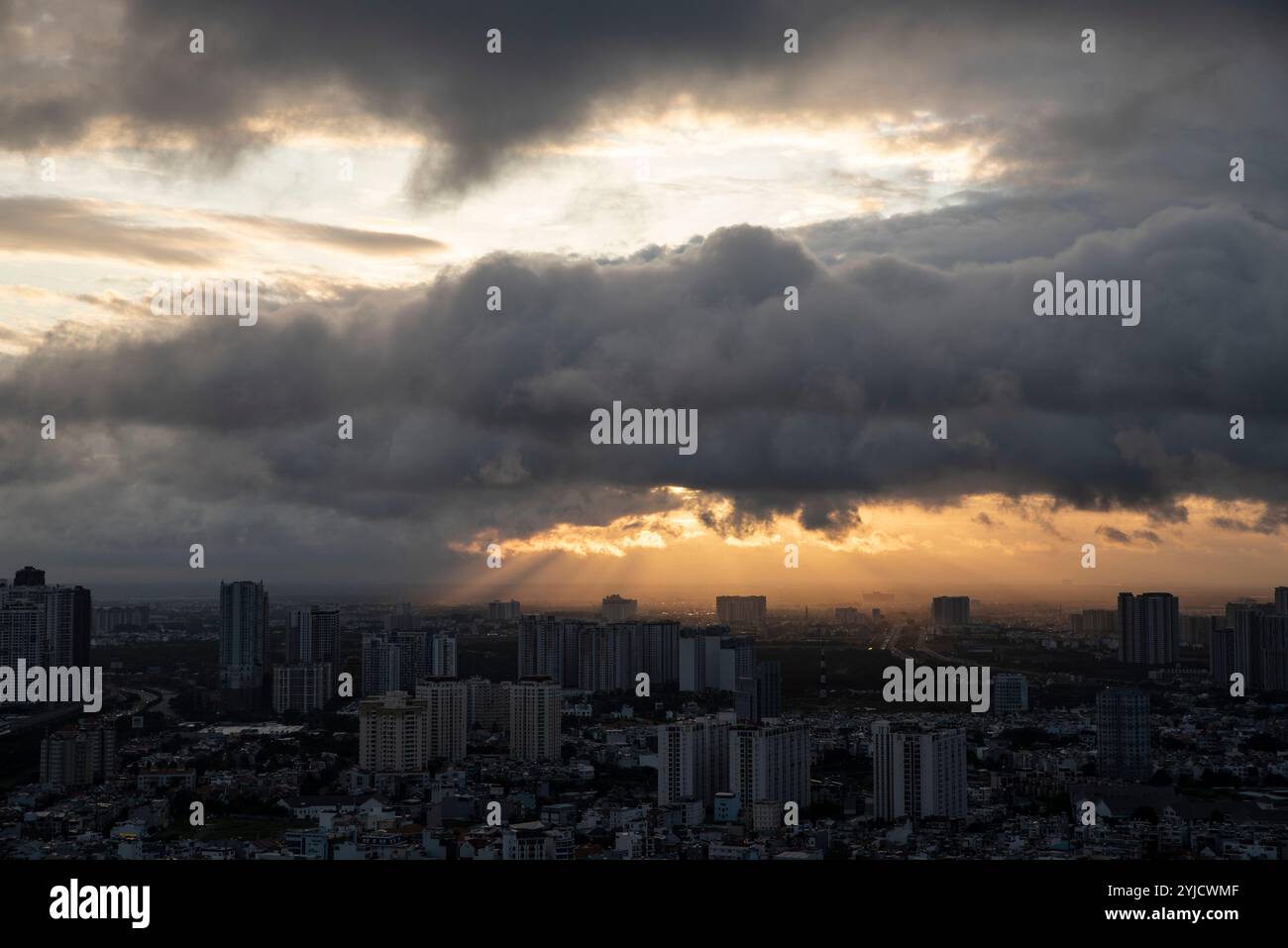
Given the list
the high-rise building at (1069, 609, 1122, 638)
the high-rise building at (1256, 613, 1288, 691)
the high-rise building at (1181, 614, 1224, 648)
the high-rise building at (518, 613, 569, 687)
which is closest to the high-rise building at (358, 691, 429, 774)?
the high-rise building at (518, 613, 569, 687)

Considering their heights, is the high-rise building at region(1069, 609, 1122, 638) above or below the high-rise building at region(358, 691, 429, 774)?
above

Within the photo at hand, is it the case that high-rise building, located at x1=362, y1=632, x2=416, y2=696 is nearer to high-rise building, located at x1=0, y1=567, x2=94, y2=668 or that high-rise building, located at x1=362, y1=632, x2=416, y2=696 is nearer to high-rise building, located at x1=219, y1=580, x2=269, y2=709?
high-rise building, located at x1=219, y1=580, x2=269, y2=709

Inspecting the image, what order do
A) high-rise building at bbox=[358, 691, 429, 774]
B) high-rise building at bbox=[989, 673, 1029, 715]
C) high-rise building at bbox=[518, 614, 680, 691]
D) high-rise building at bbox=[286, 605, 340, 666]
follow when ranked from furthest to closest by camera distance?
high-rise building at bbox=[286, 605, 340, 666] → high-rise building at bbox=[518, 614, 680, 691] → high-rise building at bbox=[989, 673, 1029, 715] → high-rise building at bbox=[358, 691, 429, 774]

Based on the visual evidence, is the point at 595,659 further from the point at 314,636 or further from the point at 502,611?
the point at 314,636

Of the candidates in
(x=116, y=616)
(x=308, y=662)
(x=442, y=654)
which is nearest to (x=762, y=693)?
(x=442, y=654)
